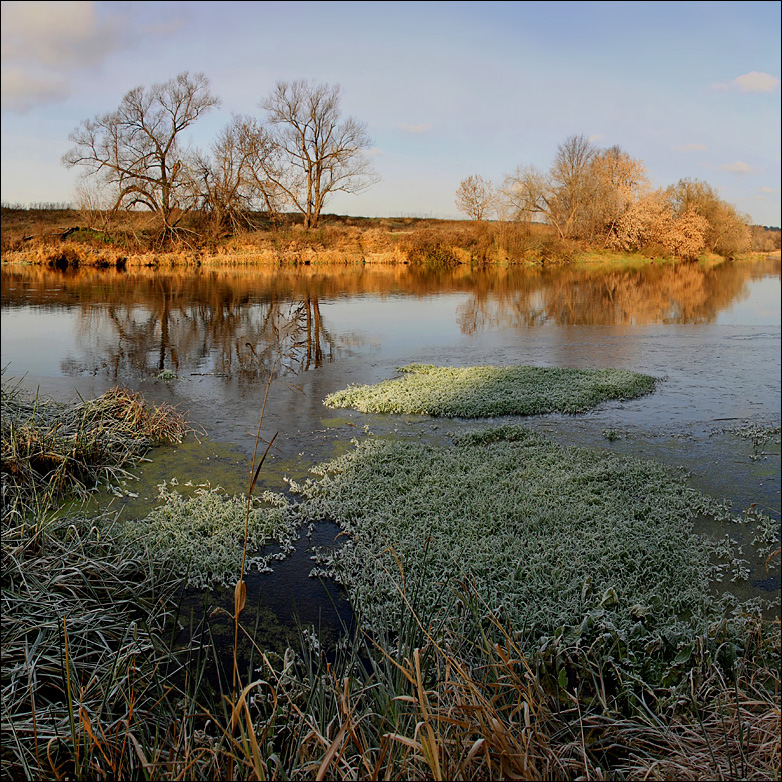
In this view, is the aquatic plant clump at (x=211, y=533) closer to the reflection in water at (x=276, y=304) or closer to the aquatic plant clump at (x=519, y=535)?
the aquatic plant clump at (x=519, y=535)

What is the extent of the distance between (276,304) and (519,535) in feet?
51.2

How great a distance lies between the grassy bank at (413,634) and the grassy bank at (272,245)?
31714 mm

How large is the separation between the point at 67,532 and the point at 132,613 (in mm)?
→ 880

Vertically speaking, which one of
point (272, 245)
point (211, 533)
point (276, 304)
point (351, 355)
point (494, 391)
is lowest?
point (211, 533)

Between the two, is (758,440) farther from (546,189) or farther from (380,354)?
(546,189)

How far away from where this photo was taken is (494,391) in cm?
854

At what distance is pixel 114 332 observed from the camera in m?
14.2

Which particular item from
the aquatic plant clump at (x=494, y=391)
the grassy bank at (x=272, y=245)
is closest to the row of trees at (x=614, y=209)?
the grassy bank at (x=272, y=245)

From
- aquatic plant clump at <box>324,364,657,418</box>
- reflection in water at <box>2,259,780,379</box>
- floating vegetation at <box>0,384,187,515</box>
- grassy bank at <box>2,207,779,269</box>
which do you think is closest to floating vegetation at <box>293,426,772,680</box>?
aquatic plant clump at <box>324,364,657,418</box>

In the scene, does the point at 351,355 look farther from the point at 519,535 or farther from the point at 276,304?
the point at 519,535

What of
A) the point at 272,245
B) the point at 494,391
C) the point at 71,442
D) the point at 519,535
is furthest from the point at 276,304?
the point at 272,245

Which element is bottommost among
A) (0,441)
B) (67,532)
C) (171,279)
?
(67,532)

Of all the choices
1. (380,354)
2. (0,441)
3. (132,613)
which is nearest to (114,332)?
(380,354)

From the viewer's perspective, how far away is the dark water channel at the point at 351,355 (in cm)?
602
